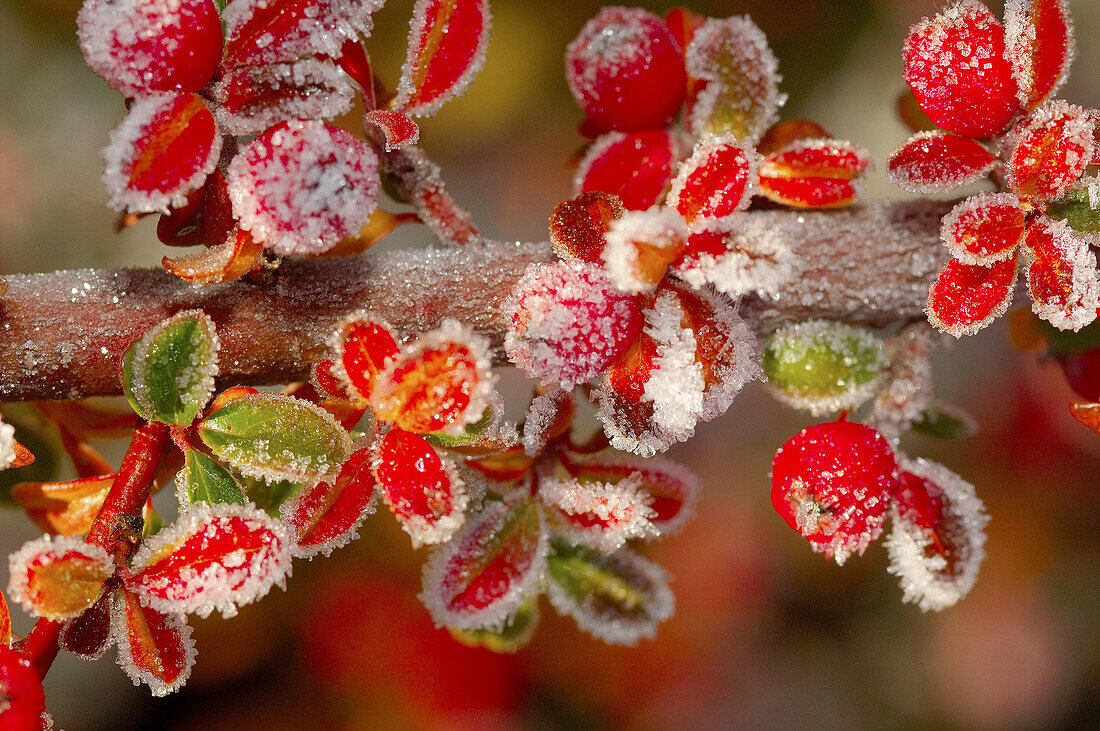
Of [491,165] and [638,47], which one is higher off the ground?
[638,47]

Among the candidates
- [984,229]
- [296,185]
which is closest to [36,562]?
[296,185]

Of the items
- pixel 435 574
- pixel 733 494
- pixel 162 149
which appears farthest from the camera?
pixel 733 494

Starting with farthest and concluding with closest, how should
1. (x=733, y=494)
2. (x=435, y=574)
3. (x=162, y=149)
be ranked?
(x=733, y=494) < (x=435, y=574) < (x=162, y=149)

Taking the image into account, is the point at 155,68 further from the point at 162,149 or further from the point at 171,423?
the point at 171,423

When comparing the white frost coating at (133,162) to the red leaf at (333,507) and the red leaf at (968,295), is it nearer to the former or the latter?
the red leaf at (333,507)

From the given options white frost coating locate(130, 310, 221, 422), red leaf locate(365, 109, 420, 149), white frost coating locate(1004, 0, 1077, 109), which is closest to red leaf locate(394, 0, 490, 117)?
red leaf locate(365, 109, 420, 149)

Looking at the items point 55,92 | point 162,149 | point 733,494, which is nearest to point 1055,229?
point 162,149
